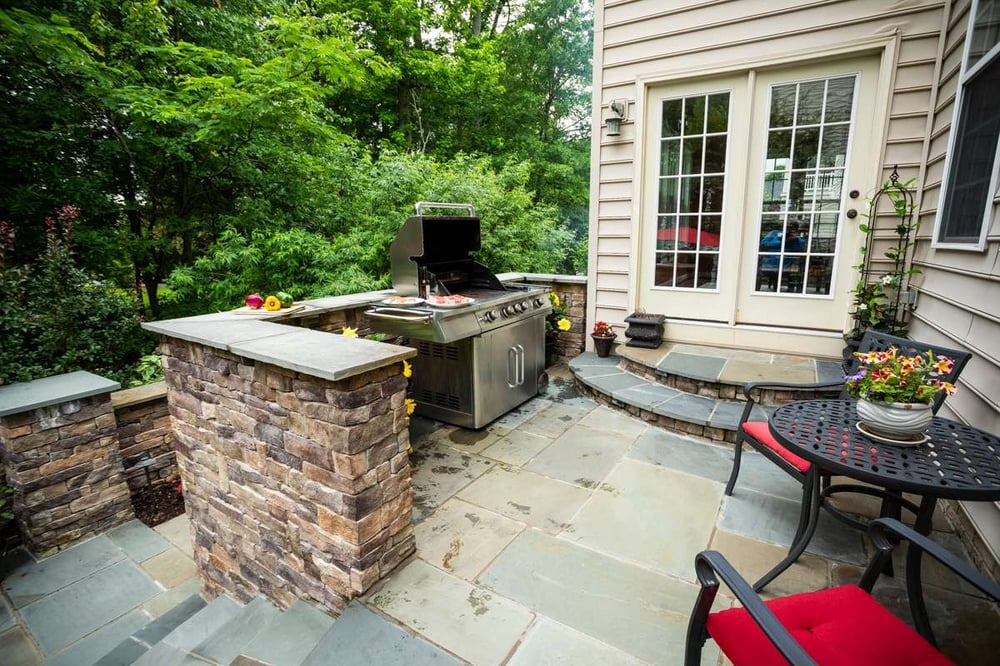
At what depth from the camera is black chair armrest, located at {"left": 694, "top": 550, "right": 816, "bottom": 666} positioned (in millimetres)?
847

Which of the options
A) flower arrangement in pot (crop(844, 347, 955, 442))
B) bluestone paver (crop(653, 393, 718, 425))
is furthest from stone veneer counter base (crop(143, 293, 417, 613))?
bluestone paver (crop(653, 393, 718, 425))

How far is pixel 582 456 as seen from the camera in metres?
2.81

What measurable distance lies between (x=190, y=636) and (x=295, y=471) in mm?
956

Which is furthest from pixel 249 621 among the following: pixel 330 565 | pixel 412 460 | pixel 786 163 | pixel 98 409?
pixel 786 163

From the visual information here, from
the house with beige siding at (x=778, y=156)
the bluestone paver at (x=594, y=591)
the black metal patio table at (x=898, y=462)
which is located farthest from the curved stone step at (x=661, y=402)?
the bluestone paver at (x=594, y=591)

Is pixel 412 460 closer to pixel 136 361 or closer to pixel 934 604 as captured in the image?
pixel 934 604

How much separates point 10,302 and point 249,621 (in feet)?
9.56

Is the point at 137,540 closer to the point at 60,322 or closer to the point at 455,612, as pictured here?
the point at 60,322

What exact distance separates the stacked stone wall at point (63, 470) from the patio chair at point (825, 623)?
3411 millimetres

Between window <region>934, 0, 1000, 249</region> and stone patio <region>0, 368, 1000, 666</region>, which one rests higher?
window <region>934, 0, 1000, 249</region>

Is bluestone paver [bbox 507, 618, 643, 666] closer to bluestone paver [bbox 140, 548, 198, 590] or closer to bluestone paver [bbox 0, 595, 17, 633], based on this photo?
bluestone paver [bbox 140, 548, 198, 590]

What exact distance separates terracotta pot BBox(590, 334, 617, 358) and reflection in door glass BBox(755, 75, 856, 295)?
1.33 meters

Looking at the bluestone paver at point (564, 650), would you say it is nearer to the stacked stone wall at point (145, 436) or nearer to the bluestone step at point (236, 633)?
the bluestone step at point (236, 633)

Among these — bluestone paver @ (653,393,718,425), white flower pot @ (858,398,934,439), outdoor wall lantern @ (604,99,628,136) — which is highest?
outdoor wall lantern @ (604,99,628,136)
